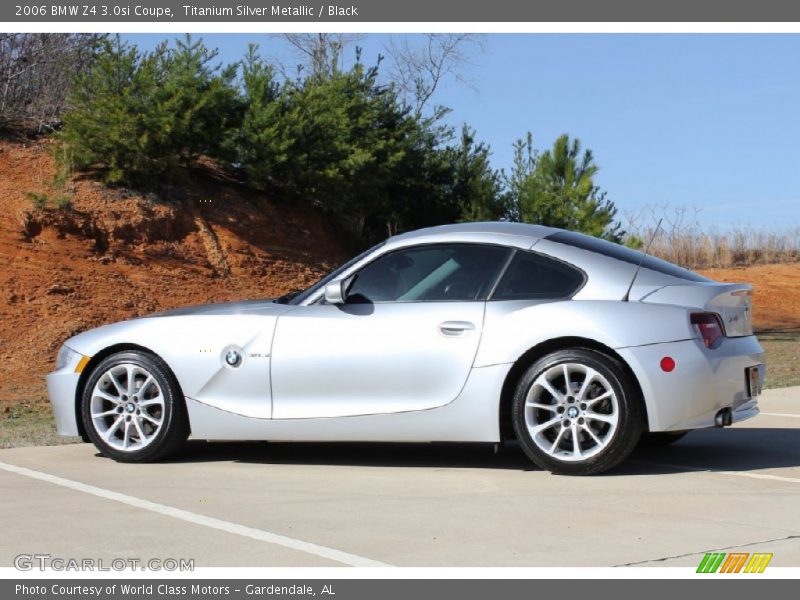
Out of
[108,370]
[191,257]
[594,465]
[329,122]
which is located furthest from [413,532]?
[329,122]

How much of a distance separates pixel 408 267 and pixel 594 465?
170 cm

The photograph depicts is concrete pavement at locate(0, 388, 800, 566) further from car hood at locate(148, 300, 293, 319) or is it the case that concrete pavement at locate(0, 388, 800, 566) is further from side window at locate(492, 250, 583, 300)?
side window at locate(492, 250, 583, 300)

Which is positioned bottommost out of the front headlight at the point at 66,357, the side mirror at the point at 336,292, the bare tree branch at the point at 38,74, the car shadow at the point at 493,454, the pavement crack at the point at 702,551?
the car shadow at the point at 493,454

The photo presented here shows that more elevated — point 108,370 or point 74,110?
point 74,110

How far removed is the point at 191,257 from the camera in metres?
18.6

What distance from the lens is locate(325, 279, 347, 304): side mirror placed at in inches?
290

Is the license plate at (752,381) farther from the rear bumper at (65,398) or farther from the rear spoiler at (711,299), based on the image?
the rear bumper at (65,398)

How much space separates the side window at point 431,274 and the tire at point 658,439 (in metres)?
1.76

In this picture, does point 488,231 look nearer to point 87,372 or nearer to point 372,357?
point 372,357

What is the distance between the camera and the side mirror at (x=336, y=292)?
7.37 m

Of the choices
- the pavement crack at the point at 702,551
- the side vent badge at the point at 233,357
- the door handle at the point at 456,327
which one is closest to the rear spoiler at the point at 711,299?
the door handle at the point at 456,327

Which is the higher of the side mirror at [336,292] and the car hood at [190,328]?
the side mirror at [336,292]

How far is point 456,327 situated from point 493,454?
132 cm
